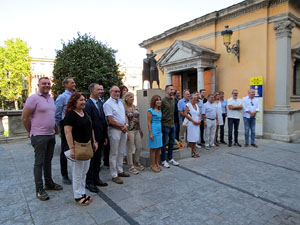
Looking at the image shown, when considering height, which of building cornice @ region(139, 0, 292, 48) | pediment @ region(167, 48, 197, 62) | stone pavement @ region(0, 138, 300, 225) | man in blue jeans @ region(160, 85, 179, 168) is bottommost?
stone pavement @ region(0, 138, 300, 225)

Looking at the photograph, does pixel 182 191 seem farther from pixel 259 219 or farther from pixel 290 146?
pixel 290 146

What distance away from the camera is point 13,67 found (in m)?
31.8

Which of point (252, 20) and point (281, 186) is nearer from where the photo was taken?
point (281, 186)

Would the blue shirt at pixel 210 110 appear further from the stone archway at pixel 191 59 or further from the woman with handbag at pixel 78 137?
the woman with handbag at pixel 78 137

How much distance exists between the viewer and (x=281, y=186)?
3.90 metres

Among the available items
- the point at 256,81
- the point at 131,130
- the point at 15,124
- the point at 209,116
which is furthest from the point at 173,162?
the point at 15,124

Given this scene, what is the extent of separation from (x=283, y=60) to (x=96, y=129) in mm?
7867

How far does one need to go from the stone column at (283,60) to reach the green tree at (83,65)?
259 inches

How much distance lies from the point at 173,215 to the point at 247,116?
17.3 feet

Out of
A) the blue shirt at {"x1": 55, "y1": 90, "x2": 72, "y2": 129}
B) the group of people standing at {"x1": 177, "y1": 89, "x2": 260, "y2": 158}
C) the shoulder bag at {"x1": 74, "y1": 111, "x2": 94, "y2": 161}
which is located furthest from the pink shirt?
the group of people standing at {"x1": 177, "y1": 89, "x2": 260, "y2": 158}

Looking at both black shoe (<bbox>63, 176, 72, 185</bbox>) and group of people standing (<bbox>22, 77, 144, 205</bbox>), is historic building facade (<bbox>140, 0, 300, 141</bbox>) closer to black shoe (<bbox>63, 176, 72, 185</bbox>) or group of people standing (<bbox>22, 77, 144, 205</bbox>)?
group of people standing (<bbox>22, 77, 144, 205</bbox>)

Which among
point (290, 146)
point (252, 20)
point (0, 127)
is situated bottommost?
point (290, 146)

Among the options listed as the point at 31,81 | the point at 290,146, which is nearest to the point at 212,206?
the point at 290,146

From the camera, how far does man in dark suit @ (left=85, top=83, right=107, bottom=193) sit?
3689 mm
